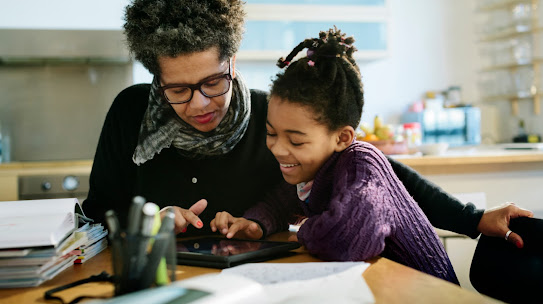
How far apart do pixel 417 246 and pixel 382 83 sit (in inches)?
114

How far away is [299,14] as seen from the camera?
3232 mm

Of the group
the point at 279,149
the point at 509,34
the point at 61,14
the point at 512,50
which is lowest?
the point at 279,149

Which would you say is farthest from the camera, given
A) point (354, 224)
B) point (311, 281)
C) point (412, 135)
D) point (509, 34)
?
point (509, 34)

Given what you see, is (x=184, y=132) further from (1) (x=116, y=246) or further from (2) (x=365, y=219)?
(1) (x=116, y=246)

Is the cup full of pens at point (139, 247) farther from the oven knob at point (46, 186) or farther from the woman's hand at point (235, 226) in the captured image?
the oven knob at point (46, 186)

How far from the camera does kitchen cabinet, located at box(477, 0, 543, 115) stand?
140 inches

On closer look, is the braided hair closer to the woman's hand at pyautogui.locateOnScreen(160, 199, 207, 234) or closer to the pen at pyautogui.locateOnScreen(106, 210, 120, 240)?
the woman's hand at pyautogui.locateOnScreen(160, 199, 207, 234)

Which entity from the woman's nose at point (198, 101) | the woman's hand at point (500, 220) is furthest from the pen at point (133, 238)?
the woman's hand at point (500, 220)

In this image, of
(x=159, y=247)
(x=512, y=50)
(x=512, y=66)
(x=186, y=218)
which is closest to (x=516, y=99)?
(x=512, y=66)

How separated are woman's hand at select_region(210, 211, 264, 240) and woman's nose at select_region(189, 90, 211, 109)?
0.29m

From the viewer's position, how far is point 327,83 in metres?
1.07

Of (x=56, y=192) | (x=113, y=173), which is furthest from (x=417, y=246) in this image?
(x=56, y=192)

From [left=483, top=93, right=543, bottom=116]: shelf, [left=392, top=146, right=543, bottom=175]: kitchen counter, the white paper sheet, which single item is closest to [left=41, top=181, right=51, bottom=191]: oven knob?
[left=392, top=146, right=543, bottom=175]: kitchen counter

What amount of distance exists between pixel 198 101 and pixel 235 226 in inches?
13.2
